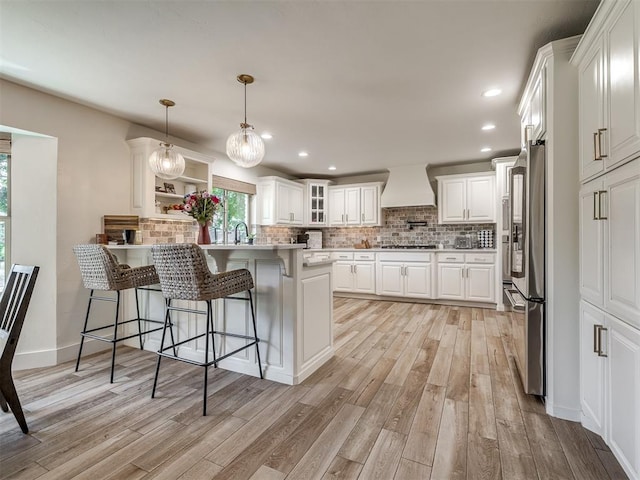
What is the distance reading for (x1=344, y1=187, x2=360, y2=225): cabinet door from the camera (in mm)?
5918

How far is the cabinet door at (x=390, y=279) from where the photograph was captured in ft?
17.0

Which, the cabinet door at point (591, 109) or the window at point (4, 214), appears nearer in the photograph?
the cabinet door at point (591, 109)

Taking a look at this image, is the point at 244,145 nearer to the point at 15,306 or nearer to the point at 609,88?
the point at 15,306

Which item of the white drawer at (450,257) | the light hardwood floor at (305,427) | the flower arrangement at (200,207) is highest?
the flower arrangement at (200,207)

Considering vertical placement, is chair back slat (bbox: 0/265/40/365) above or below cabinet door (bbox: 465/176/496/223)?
below

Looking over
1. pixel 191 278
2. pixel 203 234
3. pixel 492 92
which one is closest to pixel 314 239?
pixel 203 234

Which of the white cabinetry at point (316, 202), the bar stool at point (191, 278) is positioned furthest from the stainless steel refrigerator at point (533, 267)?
the white cabinetry at point (316, 202)

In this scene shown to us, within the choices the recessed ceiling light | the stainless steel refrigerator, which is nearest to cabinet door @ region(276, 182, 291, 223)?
the recessed ceiling light

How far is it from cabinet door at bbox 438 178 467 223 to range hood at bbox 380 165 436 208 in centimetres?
16

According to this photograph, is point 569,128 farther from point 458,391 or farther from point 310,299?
point 310,299

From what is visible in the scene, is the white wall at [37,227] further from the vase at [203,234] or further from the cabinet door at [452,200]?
the cabinet door at [452,200]

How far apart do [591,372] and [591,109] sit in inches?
54.2

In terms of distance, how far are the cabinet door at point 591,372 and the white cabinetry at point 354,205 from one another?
4.16 meters

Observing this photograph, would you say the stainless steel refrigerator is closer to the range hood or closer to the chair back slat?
the chair back slat
